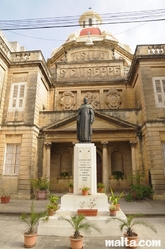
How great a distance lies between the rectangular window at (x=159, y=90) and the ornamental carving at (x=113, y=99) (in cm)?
404

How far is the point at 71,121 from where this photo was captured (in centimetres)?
1445

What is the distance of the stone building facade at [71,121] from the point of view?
12625mm


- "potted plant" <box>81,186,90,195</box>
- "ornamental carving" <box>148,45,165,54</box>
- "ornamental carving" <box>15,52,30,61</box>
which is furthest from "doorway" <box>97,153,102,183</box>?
"ornamental carving" <box>15,52,30,61</box>

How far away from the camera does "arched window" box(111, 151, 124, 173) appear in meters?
15.5

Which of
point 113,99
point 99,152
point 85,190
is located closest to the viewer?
point 85,190

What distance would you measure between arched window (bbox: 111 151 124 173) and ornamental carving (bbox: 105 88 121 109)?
4.42m

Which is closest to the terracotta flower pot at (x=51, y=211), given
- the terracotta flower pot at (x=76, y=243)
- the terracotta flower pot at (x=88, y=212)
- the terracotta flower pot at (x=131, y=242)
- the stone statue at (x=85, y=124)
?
the terracotta flower pot at (x=88, y=212)

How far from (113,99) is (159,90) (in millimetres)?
4573

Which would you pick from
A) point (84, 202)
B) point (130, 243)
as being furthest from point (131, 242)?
point (84, 202)

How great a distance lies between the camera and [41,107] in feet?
51.2

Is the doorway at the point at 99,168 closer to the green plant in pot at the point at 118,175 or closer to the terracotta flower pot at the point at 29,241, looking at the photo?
the green plant in pot at the point at 118,175

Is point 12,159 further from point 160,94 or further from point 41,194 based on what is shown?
point 160,94

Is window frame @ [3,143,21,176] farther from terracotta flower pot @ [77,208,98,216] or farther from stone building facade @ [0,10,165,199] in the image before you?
terracotta flower pot @ [77,208,98,216]

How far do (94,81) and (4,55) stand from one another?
809cm
